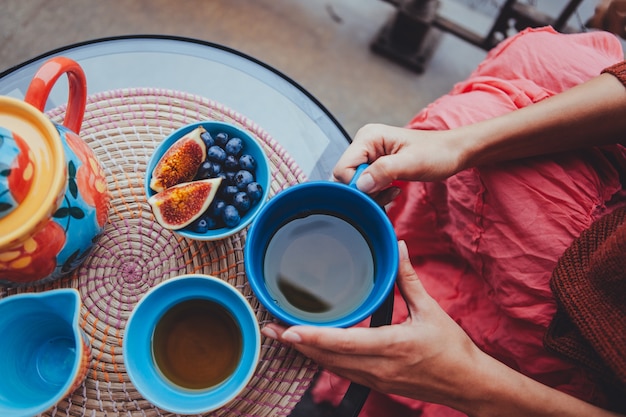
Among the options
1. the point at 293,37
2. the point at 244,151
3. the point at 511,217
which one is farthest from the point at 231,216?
the point at 293,37

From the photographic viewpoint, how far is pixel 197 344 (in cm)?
74

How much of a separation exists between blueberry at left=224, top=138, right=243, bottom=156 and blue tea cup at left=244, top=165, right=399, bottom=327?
12 cm

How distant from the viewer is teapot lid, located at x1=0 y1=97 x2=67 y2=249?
53cm

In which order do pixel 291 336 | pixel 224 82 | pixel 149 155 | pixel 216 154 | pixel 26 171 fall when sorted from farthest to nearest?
pixel 224 82
pixel 149 155
pixel 216 154
pixel 291 336
pixel 26 171

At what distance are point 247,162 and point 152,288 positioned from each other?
25cm

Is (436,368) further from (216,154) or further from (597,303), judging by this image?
(216,154)

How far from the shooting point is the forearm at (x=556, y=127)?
815 mm

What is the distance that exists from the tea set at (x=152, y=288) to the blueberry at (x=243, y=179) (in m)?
0.03

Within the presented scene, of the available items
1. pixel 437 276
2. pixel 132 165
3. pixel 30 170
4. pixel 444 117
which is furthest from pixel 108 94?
pixel 437 276

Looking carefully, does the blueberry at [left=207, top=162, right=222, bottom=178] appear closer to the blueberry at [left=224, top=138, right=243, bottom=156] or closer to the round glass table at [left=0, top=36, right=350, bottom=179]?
the blueberry at [left=224, top=138, right=243, bottom=156]

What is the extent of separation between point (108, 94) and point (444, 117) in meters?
0.68

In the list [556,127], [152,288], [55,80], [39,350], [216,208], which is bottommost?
[39,350]

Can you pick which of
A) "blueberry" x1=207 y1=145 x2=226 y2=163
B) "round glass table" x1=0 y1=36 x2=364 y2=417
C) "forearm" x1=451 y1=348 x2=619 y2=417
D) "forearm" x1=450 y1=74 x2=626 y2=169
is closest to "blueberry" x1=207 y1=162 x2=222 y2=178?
"blueberry" x1=207 y1=145 x2=226 y2=163

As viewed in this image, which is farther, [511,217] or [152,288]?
[511,217]
